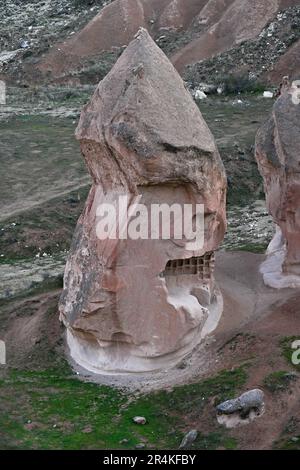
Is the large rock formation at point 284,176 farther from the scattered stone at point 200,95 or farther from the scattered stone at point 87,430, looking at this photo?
the scattered stone at point 200,95

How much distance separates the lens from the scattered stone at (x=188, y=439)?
45.7 ft

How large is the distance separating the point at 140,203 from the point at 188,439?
4.50 m

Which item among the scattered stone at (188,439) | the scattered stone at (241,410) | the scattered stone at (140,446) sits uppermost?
the scattered stone at (241,410)

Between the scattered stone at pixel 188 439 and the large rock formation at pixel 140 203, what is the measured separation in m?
2.88

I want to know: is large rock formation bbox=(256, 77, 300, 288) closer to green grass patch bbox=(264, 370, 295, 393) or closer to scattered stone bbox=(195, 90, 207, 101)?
green grass patch bbox=(264, 370, 295, 393)

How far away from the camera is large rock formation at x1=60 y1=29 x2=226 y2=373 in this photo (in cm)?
1638

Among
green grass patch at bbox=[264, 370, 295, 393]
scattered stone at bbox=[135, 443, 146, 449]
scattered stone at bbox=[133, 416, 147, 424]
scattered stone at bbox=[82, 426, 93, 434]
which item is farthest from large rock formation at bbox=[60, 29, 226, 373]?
scattered stone at bbox=[135, 443, 146, 449]

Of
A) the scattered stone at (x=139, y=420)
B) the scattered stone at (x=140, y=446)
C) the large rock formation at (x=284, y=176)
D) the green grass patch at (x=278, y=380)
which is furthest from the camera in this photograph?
the large rock formation at (x=284, y=176)

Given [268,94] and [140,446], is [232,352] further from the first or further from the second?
[268,94]

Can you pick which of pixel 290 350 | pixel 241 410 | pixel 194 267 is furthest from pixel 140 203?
pixel 241 410

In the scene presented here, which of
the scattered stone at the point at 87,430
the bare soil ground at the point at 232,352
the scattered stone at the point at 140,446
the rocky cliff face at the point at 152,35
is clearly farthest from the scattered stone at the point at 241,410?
the rocky cliff face at the point at 152,35

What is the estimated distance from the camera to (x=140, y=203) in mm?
16594

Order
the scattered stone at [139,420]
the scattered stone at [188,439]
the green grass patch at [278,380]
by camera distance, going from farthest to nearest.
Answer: the scattered stone at [139,420] → the green grass patch at [278,380] → the scattered stone at [188,439]

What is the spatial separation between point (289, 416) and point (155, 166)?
4.90 m
